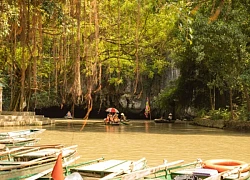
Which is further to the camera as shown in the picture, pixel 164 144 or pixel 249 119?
pixel 249 119

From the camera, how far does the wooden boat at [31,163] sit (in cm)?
564

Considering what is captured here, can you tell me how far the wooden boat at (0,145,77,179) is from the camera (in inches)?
222

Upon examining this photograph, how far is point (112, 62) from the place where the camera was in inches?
886

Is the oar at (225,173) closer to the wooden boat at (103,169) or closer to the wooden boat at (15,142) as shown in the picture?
the wooden boat at (103,169)

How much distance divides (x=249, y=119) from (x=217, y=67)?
3058mm

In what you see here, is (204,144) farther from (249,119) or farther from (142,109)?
(142,109)

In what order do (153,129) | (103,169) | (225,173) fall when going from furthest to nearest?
(153,129) < (103,169) < (225,173)

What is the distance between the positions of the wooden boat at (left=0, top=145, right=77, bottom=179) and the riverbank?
45.8 ft

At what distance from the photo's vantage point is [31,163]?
20.3ft

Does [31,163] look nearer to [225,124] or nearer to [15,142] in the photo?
[15,142]

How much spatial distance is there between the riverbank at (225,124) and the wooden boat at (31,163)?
45.8 feet

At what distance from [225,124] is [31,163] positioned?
17.7 metres

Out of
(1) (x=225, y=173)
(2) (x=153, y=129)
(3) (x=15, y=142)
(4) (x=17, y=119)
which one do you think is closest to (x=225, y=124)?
(2) (x=153, y=129)

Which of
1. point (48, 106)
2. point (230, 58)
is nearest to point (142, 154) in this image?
point (230, 58)
